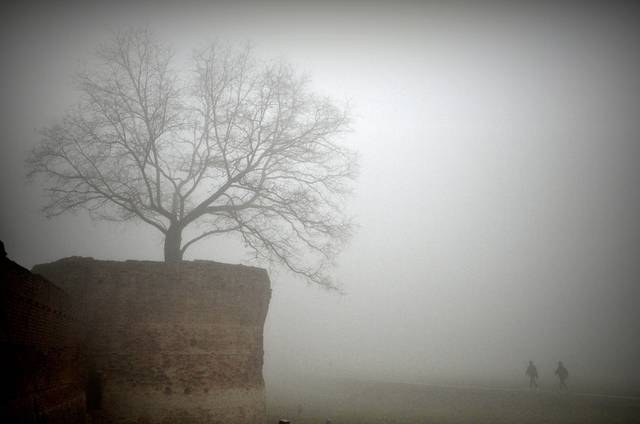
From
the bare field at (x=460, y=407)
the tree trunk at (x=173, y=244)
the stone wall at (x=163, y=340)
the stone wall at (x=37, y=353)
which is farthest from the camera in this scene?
the bare field at (x=460, y=407)

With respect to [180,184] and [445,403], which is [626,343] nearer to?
[445,403]

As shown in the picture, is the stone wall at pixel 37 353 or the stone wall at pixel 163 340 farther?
the stone wall at pixel 163 340

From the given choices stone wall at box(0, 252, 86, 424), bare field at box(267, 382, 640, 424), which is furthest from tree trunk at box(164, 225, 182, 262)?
bare field at box(267, 382, 640, 424)

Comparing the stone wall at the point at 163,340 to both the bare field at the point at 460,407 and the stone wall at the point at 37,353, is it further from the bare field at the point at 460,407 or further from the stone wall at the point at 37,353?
the bare field at the point at 460,407

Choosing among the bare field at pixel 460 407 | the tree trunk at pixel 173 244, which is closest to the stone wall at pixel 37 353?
the tree trunk at pixel 173 244

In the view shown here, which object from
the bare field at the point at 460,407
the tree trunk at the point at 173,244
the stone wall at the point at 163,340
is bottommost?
the bare field at the point at 460,407

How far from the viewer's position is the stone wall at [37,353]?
22.0 feet

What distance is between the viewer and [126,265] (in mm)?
11695

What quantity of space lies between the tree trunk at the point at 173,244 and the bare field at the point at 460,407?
959 centimetres

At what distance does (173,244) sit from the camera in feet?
47.3

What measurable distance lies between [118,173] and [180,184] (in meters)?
2.12

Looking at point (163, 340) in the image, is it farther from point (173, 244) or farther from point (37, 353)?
point (173, 244)

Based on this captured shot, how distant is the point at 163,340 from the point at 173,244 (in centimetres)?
409

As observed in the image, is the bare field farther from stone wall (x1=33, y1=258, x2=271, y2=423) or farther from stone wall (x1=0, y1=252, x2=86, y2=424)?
stone wall (x1=0, y1=252, x2=86, y2=424)
